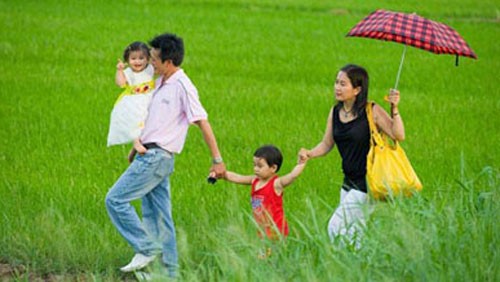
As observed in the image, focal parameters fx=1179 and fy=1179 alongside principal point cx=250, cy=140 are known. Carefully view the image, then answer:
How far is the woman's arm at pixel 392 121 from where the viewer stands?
747cm

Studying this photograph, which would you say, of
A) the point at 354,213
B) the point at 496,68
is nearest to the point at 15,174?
the point at 354,213

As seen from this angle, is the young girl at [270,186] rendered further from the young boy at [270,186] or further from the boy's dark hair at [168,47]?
the boy's dark hair at [168,47]

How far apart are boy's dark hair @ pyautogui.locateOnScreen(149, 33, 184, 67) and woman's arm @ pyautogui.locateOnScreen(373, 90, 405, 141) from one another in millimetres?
1324

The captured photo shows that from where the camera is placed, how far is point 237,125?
12883 mm

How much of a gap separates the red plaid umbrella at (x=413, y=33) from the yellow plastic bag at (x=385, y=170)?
21.6 inches

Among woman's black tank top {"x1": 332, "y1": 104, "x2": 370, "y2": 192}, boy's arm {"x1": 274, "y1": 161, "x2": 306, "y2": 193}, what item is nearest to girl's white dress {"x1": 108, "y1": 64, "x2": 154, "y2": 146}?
boy's arm {"x1": 274, "y1": 161, "x2": 306, "y2": 193}

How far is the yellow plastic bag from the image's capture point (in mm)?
7340

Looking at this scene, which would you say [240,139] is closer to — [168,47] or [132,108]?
[132,108]

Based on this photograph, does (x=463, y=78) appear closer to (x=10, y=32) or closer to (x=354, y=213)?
(x=10, y=32)

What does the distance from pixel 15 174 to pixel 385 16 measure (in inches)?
152

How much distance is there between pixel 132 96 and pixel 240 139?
15.2ft

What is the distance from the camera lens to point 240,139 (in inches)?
476

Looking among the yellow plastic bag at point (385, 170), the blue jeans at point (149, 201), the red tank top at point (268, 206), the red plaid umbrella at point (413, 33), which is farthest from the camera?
the red plaid umbrella at point (413, 33)

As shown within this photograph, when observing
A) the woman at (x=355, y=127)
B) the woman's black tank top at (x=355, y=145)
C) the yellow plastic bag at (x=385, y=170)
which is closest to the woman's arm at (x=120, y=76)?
the woman at (x=355, y=127)
